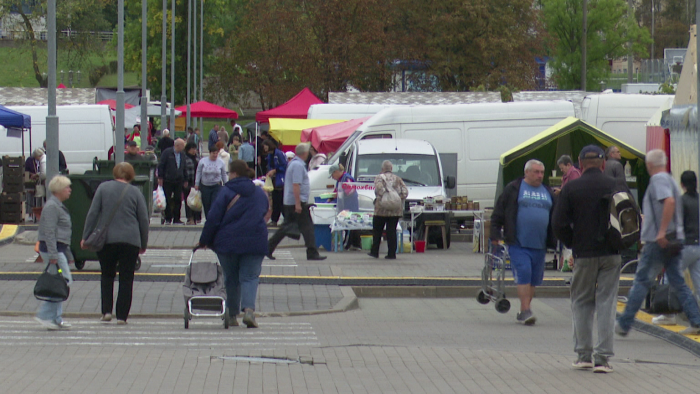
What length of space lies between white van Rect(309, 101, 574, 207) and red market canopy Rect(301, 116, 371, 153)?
204 centimetres

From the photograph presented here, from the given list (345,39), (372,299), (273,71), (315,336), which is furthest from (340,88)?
(315,336)

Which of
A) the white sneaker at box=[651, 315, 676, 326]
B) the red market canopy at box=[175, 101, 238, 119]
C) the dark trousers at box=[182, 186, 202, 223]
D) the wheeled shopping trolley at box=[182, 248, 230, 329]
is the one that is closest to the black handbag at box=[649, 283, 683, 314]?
the white sneaker at box=[651, 315, 676, 326]

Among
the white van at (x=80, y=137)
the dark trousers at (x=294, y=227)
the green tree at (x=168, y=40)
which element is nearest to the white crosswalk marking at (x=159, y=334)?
the dark trousers at (x=294, y=227)

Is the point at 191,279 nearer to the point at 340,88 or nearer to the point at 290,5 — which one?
the point at 340,88

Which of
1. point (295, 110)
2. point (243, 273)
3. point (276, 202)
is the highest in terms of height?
point (295, 110)

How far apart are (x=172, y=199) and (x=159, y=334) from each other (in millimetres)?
12591

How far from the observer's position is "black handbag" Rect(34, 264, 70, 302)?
32.7 feet

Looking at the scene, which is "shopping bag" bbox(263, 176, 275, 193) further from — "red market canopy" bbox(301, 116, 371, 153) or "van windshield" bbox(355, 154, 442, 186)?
"red market canopy" bbox(301, 116, 371, 153)

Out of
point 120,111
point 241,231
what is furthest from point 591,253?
point 120,111

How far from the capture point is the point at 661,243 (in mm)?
9992

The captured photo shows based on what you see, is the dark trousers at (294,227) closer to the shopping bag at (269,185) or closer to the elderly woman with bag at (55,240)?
the shopping bag at (269,185)

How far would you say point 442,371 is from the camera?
8.18 meters

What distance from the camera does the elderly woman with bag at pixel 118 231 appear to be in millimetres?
10422

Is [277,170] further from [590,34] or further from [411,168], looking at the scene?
[590,34]
